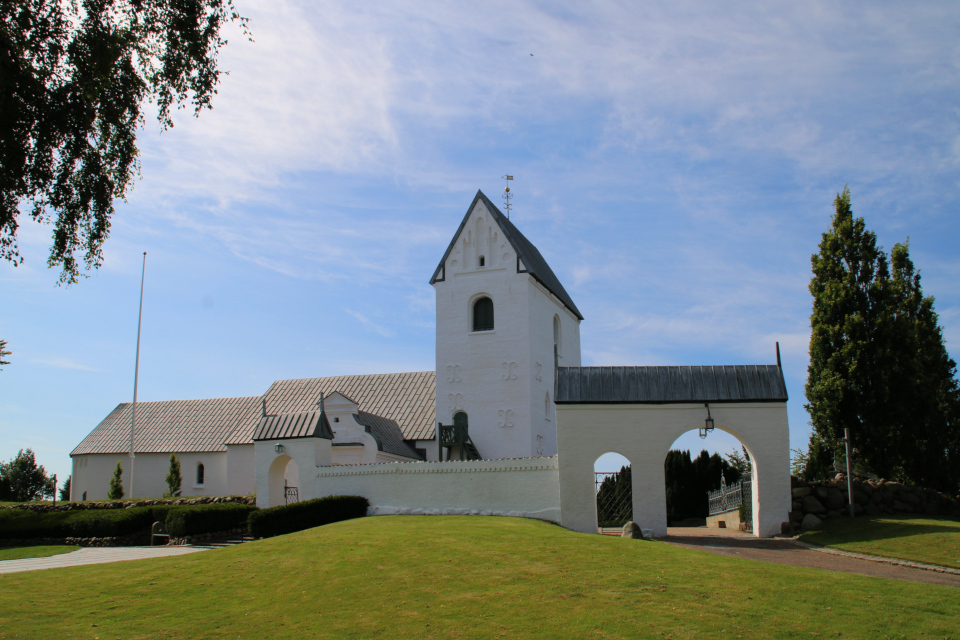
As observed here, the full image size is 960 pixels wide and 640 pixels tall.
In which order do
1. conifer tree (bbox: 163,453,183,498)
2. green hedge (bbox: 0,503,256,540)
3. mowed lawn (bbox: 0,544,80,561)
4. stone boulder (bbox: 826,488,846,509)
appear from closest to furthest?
stone boulder (bbox: 826,488,846,509) < mowed lawn (bbox: 0,544,80,561) < green hedge (bbox: 0,503,256,540) < conifer tree (bbox: 163,453,183,498)

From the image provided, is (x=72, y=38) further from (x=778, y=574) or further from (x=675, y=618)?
(x=778, y=574)

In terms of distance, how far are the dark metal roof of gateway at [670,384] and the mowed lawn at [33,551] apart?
601 inches

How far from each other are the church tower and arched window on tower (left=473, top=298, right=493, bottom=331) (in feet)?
0.14

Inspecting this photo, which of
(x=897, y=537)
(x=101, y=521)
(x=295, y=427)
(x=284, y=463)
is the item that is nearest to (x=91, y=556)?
(x=101, y=521)

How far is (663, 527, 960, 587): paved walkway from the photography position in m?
12.4

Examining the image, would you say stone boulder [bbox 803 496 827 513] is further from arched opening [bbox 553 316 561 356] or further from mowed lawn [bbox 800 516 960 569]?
arched opening [bbox 553 316 561 356]

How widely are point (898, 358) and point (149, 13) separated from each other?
21379 millimetres

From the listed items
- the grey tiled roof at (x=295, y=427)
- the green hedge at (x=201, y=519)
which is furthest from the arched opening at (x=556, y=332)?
the green hedge at (x=201, y=519)

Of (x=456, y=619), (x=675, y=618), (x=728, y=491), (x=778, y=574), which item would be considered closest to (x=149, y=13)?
(x=456, y=619)

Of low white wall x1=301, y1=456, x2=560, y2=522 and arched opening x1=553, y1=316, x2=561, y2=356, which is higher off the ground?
arched opening x1=553, y1=316, x2=561, y2=356

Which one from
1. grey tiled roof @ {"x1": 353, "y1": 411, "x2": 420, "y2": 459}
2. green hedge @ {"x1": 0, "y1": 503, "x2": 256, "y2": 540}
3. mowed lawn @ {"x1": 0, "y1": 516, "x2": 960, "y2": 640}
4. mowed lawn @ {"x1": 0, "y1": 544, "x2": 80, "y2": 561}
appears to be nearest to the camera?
mowed lawn @ {"x1": 0, "y1": 516, "x2": 960, "y2": 640}

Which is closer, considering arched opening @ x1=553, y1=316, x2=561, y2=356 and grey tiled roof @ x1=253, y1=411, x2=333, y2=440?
grey tiled roof @ x1=253, y1=411, x2=333, y2=440

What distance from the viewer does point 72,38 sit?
963cm

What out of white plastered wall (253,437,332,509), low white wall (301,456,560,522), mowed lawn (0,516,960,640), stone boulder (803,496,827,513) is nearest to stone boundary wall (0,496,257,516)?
white plastered wall (253,437,332,509)
